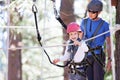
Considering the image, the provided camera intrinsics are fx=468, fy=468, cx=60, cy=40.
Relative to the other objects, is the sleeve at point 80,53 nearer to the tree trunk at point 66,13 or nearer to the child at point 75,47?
the child at point 75,47

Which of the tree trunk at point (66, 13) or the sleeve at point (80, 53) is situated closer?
the sleeve at point (80, 53)

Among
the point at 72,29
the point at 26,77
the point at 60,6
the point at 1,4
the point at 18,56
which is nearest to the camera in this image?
the point at 72,29

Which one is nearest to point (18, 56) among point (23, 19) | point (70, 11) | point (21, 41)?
point (21, 41)

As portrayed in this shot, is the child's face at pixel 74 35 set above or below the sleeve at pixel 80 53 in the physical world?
above

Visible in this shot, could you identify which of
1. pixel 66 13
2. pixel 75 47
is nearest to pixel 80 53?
pixel 75 47

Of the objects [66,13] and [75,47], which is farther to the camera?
[66,13]

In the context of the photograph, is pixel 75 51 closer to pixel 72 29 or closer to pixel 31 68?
pixel 72 29

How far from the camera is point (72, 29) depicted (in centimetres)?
328

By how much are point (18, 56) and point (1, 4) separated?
1.17m

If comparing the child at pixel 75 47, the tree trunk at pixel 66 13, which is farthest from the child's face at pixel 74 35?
the tree trunk at pixel 66 13

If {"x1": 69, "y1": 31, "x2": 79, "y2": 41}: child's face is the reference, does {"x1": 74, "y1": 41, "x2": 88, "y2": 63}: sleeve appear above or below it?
below

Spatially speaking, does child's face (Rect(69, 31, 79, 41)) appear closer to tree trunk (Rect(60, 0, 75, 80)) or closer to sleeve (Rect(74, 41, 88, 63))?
sleeve (Rect(74, 41, 88, 63))

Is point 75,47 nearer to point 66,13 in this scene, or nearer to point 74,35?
point 74,35

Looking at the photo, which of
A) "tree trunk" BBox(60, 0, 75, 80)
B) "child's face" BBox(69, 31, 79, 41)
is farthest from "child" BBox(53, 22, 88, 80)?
"tree trunk" BBox(60, 0, 75, 80)
